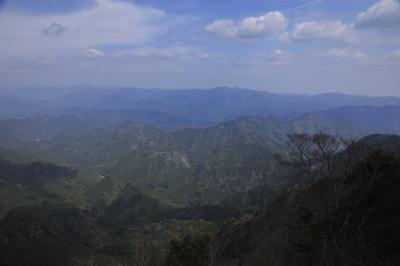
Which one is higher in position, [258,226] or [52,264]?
[258,226]

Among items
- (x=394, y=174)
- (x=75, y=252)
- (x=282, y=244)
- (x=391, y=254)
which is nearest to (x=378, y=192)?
(x=394, y=174)

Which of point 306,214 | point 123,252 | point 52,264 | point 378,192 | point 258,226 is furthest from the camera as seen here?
point 123,252

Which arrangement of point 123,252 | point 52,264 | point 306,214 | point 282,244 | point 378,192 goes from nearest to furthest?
point 378,192 < point 306,214 < point 282,244 < point 52,264 < point 123,252

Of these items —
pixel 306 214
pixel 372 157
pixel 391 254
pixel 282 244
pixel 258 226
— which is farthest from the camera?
pixel 258 226

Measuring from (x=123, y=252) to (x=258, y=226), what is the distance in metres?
72.1

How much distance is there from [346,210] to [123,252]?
346 ft

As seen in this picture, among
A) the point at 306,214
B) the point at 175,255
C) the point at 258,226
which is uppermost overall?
the point at 306,214

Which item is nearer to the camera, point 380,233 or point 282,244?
point 380,233

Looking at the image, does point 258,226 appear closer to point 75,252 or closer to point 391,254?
point 391,254

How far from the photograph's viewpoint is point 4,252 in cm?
11950

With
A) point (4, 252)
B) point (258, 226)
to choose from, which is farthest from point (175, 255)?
point (4, 252)

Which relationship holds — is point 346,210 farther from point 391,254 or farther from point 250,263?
point 250,263

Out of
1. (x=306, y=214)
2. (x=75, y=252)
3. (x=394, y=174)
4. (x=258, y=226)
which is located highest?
(x=394, y=174)

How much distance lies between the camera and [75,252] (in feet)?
420
